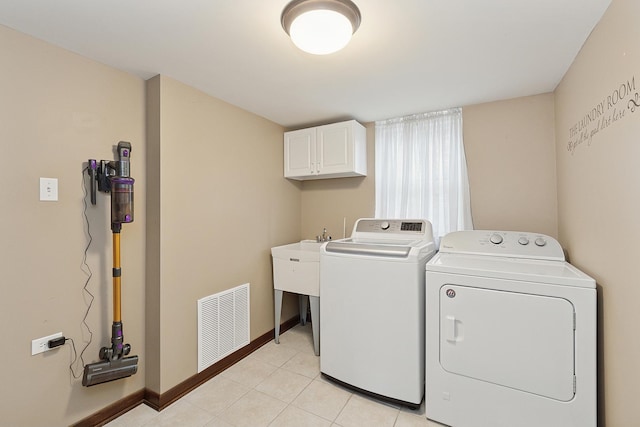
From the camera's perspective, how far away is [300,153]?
2979 mm

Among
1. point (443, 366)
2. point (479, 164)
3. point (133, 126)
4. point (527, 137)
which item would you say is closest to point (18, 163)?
point (133, 126)

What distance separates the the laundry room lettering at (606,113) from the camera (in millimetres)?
1092

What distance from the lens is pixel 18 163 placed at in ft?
4.69

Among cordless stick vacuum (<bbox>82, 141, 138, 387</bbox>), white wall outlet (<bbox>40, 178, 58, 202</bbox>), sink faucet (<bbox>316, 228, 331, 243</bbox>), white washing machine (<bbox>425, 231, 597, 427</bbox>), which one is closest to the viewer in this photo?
white washing machine (<bbox>425, 231, 597, 427</bbox>)

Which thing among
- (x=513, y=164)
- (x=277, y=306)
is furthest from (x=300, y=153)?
(x=513, y=164)

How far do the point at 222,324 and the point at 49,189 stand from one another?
1465 mm

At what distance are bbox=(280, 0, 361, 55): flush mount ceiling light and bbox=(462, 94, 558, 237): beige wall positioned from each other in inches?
67.2

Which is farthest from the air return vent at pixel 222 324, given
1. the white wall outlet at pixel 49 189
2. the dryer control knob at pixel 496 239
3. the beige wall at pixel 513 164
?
the beige wall at pixel 513 164

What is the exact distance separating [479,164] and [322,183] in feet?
5.26

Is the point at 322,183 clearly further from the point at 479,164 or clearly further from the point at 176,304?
the point at 176,304

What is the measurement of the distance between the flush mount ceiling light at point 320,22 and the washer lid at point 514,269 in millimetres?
1382

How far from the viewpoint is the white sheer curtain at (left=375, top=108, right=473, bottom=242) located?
2.51 m

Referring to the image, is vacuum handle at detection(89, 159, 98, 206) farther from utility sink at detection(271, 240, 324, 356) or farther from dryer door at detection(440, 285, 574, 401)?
dryer door at detection(440, 285, 574, 401)

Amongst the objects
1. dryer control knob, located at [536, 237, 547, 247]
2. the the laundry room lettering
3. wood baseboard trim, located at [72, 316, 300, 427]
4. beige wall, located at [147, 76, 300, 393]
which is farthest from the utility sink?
the the laundry room lettering
